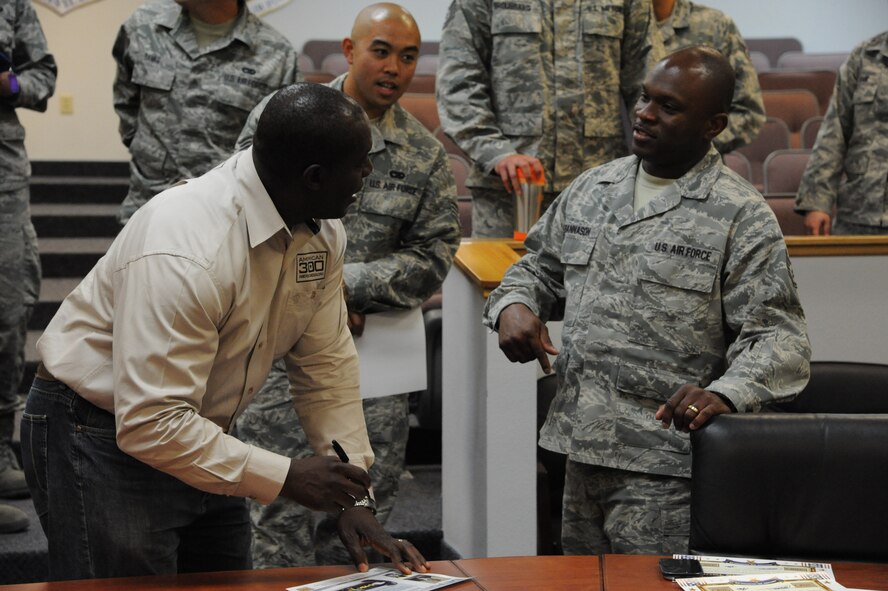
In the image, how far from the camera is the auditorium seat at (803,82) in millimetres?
7105

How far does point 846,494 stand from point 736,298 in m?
0.41

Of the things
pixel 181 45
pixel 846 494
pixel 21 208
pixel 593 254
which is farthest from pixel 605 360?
pixel 21 208

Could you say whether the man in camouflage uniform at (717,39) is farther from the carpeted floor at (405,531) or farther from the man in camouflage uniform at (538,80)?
the carpeted floor at (405,531)

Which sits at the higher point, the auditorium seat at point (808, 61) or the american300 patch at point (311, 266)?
the auditorium seat at point (808, 61)

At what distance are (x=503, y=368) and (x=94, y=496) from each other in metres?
1.32

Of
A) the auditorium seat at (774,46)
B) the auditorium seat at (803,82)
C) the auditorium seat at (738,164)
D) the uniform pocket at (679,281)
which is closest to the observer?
the uniform pocket at (679,281)

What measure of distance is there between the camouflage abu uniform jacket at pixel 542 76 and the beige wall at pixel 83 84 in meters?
4.49

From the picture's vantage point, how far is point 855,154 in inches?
156

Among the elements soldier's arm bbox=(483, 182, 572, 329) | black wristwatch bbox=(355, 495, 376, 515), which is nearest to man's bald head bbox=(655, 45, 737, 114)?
soldier's arm bbox=(483, 182, 572, 329)

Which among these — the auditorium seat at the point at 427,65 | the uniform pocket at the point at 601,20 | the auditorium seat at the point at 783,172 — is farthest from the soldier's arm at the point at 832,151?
the auditorium seat at the point at 427,65

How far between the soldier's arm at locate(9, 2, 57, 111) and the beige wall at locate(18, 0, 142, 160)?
403 cm

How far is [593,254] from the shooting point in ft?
7.59

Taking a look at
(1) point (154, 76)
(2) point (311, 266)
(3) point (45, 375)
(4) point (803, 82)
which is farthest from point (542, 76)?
(4) point (803, 82)

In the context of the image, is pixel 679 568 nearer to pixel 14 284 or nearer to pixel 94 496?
pixel 94 496
